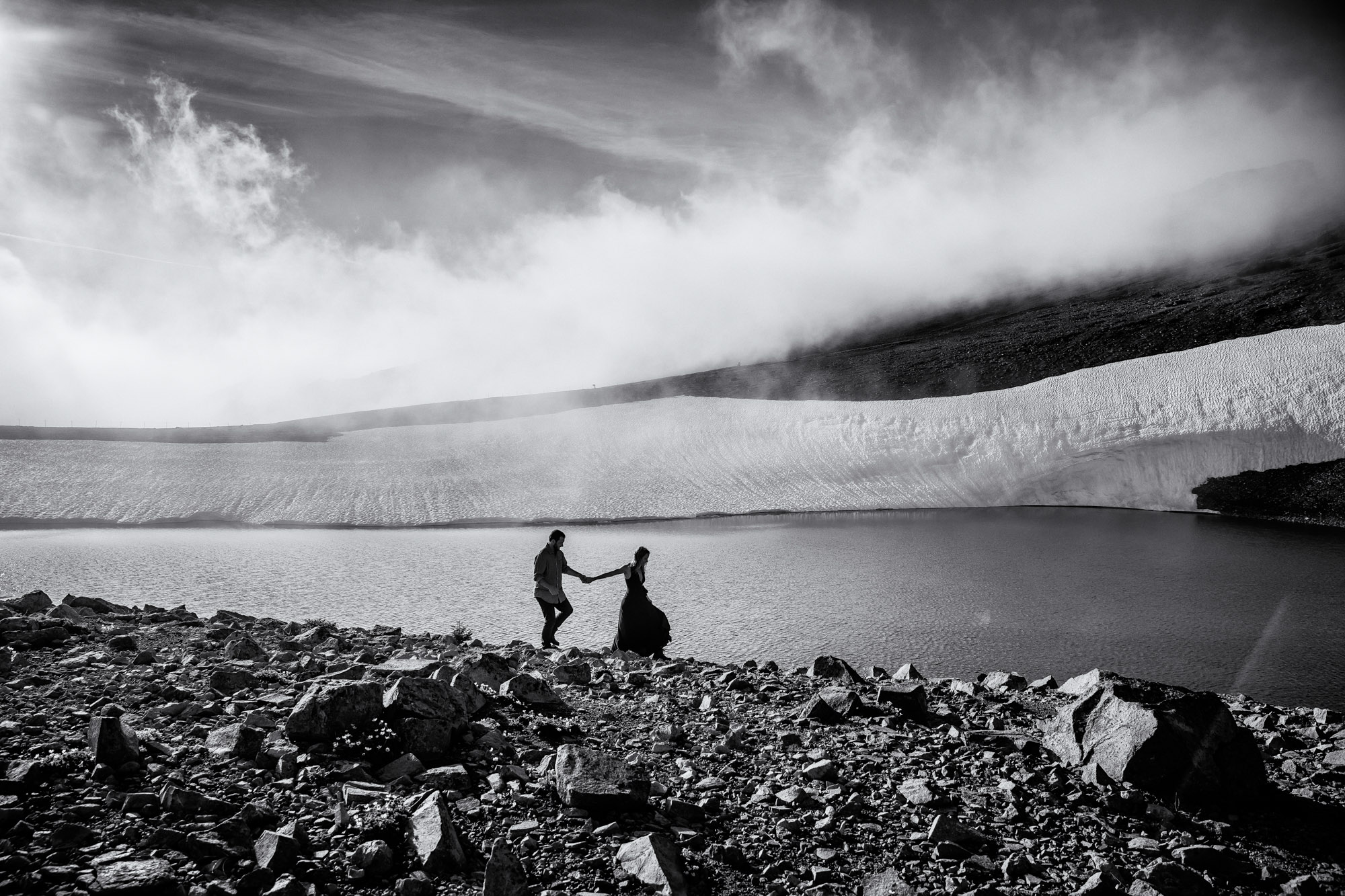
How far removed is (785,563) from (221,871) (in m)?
10.6

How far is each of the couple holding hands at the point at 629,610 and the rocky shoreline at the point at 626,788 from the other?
192cm

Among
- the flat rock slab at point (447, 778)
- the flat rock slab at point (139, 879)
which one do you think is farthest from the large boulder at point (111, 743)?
the flat rock slab at point (447, 778)

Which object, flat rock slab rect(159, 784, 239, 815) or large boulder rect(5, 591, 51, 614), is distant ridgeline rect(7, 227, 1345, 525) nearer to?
large boulder rect(5, 591, 51, 614)

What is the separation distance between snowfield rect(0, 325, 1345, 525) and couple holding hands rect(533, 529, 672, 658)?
11320 mm

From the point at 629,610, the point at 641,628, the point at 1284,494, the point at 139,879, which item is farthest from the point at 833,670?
the point at 1284,494

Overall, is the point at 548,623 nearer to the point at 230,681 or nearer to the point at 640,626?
the point at 640,626

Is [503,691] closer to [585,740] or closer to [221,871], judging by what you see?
[585,740]

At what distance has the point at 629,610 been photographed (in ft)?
24.8

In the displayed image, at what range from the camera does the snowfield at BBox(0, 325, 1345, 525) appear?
19.6 m

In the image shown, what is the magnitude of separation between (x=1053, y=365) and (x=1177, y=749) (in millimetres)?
24290

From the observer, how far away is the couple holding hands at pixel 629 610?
748 cm

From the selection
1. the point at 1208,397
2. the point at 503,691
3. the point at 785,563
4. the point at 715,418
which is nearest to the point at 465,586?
the point at 785,563

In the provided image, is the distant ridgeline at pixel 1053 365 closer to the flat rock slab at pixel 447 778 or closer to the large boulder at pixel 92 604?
the large boulder at pixel 92 604

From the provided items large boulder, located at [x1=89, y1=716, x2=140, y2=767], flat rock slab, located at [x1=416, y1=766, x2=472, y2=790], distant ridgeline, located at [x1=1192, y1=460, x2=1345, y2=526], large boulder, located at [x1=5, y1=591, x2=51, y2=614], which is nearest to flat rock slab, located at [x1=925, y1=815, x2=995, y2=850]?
flat rock slab, located at [x1=416, y1=766, x2=472, y2=790]
